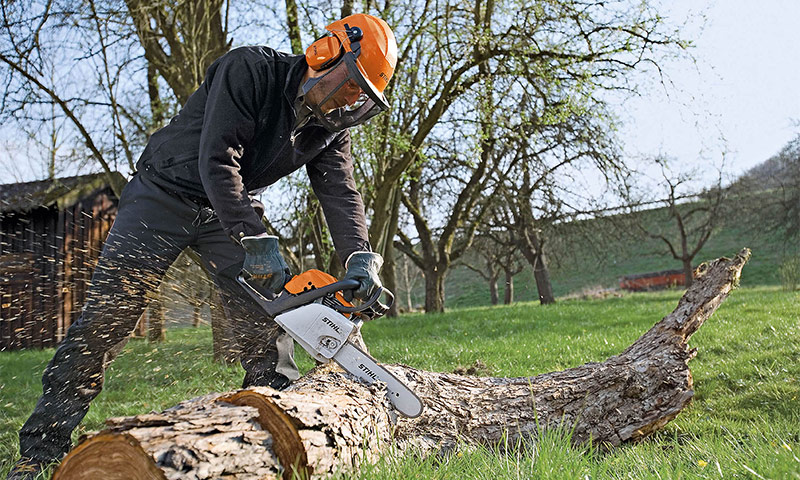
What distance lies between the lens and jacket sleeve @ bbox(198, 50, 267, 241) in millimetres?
2498

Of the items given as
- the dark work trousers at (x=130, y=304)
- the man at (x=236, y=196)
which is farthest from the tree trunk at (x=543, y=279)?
the dark work trousers at (x=130, y=304)

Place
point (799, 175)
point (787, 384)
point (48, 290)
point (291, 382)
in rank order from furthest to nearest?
1. point (799, 175)
2. point (48, 290)
3. point (787, 384)
4. point (291, 382)

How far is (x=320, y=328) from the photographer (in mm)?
2311

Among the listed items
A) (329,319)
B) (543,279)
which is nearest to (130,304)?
(329,319)

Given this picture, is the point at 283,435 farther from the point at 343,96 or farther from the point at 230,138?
the point at 343,96

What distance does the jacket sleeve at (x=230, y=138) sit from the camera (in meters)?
2.50

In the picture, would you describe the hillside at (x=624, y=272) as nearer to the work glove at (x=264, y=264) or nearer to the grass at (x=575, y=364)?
the grass at (x=575, y=364)

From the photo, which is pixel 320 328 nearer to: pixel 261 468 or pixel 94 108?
pixel 261 468

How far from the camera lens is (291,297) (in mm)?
2342

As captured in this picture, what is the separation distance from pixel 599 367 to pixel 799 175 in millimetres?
22923

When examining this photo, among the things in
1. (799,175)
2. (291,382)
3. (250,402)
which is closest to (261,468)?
(250,402)

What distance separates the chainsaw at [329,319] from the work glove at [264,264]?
5 centimetres

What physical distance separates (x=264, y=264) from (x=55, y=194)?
10361 mm

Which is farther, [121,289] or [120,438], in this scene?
[121,289]
